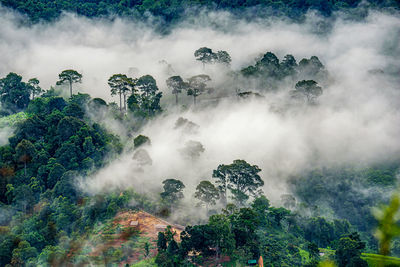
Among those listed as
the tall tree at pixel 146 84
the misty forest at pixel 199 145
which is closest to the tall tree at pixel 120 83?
the misty forest at pixel 199 145

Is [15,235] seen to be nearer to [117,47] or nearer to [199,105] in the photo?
[199,105]

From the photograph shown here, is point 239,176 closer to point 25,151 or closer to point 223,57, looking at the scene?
point 25,151

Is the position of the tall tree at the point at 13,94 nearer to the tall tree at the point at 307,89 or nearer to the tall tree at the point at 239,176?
the tall tree at the point at 239,176

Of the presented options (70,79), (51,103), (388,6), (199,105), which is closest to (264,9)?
(388,6)

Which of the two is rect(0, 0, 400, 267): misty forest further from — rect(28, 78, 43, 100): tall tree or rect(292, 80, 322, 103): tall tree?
rect(28, 78, 43, 100): tall tree

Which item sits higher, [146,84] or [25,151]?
[146,84]

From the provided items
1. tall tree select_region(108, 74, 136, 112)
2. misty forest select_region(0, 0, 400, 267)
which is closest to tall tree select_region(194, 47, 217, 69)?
misty forest select_region(0, 0, 400, 267)

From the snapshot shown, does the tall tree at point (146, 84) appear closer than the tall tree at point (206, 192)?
No

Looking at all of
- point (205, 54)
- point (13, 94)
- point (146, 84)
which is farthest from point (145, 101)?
point (13, 94)
